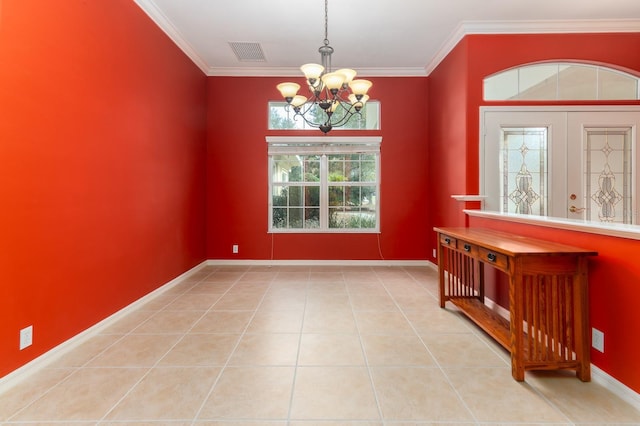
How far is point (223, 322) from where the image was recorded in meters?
2.76

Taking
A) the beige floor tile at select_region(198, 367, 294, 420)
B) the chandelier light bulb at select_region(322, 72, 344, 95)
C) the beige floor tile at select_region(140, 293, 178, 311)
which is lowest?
the beige floor tile at select_region(198, 367, 294, 420)

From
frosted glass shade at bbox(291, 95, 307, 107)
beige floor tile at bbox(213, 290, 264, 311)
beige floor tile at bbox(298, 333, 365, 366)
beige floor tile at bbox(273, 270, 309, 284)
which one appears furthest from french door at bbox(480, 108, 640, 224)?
beige floor tile at bbox(213, 290, 264, 311)

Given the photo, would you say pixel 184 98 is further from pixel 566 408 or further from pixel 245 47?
pixel 566 408

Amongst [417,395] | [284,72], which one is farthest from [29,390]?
[284,72]

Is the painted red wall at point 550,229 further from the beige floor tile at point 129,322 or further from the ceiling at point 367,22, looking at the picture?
the beige floor tile at point 129,322

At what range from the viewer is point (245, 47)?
4.12 m

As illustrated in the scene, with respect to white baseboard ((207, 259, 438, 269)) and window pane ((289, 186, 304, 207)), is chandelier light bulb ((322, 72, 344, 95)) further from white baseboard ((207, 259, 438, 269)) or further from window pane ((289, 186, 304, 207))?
white baseboard ((207, 259, 438, 269))

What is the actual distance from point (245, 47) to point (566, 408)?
4.69 meters

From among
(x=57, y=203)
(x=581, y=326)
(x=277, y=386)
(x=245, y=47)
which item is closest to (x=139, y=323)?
(x=57, y=203)

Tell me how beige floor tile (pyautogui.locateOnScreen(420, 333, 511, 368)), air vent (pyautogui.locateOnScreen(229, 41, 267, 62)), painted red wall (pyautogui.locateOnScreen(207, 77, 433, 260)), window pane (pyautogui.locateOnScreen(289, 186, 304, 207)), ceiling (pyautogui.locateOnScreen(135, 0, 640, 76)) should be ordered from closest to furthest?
beige floor tile (pyautogui.locateOnScreen(420, 333, 511, 368)) → ceiling (pyautogui.locateOnScreen(135, 0, 640, 76)) → air vent (pyautogui.locateOnScreen(229, 41, 267, 62)) → painted red wall (pyautogui.locateOnScreen(207, 77, 433, 260)) → window pane (pyautogui.locateOnScreen(289, 186, 304, 207))

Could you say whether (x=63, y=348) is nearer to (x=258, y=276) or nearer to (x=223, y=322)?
(x=223, y=322)

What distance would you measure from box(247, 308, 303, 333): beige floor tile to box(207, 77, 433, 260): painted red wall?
6.75ft

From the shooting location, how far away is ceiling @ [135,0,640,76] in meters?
3.21

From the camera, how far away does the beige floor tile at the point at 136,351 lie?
2.06 metres
